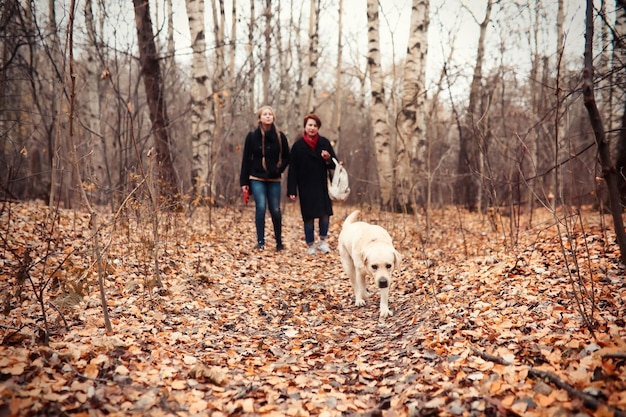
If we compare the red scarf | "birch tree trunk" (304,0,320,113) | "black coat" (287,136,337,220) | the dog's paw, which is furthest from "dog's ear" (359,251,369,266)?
"birch tree trunk" (304,0,320,113)

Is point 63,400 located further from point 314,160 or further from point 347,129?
point 347,129

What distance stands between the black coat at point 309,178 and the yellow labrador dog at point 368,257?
177 centimetres

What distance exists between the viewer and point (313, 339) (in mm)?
3764

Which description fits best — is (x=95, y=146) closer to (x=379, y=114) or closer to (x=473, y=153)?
(x=379, y=114)

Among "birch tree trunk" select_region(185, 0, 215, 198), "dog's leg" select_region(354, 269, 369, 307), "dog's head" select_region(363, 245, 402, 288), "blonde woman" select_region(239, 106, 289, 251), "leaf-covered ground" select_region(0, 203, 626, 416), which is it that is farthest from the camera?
"birch tree trunk" select_region(185, 0, 215, 198)

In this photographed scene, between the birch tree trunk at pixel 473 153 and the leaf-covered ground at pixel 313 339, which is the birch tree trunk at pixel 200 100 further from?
the birch tree trunk at pixel 473 153

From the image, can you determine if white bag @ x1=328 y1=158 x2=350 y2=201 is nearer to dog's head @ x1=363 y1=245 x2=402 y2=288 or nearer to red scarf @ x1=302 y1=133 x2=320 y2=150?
red scarf @ x1=302 y1=133 x2=320 y2=150

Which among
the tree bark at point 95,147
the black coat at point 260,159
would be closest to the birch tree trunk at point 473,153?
the black coat at point 260,159

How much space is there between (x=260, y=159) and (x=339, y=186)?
1.46 meters

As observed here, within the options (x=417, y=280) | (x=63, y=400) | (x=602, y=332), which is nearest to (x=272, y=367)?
(x=63, y=400)

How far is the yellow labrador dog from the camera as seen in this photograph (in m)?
4.07

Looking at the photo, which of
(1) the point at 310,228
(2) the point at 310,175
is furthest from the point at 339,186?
(1) the point at 310,228

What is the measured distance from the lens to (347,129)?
22.2m

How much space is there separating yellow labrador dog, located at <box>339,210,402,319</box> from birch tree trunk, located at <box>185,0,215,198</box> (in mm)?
4972
